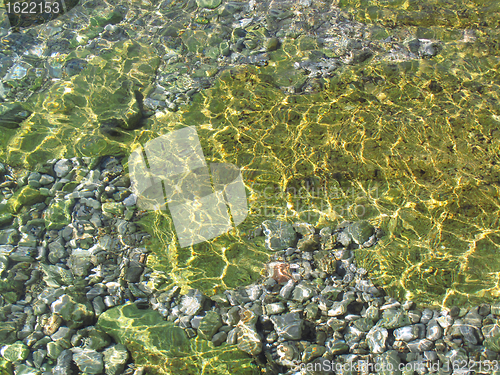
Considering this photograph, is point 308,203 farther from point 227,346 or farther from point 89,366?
point 89,366

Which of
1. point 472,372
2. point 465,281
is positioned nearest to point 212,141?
point 465,281

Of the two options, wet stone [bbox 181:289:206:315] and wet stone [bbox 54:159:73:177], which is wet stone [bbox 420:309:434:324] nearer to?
wet stone [bbox 181:289:206:315]

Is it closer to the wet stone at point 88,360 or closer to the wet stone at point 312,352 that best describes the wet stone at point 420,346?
the wet stone at point 312,352

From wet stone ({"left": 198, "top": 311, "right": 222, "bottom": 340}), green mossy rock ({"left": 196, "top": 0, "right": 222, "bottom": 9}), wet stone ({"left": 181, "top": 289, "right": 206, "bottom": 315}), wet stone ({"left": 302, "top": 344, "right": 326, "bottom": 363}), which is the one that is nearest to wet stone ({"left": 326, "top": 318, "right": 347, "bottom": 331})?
wet stone ({"left": 302, "top": 344, "right": 326, "bottom": 363})

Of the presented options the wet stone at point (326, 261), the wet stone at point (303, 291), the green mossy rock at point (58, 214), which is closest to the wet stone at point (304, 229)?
the wet stone at point (326, 261)

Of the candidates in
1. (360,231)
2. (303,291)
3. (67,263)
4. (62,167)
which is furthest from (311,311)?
(62,167)

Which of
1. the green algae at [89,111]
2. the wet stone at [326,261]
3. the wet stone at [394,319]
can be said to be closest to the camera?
the wet stone at [394,319]

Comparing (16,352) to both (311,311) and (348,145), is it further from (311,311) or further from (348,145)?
(348,145)
